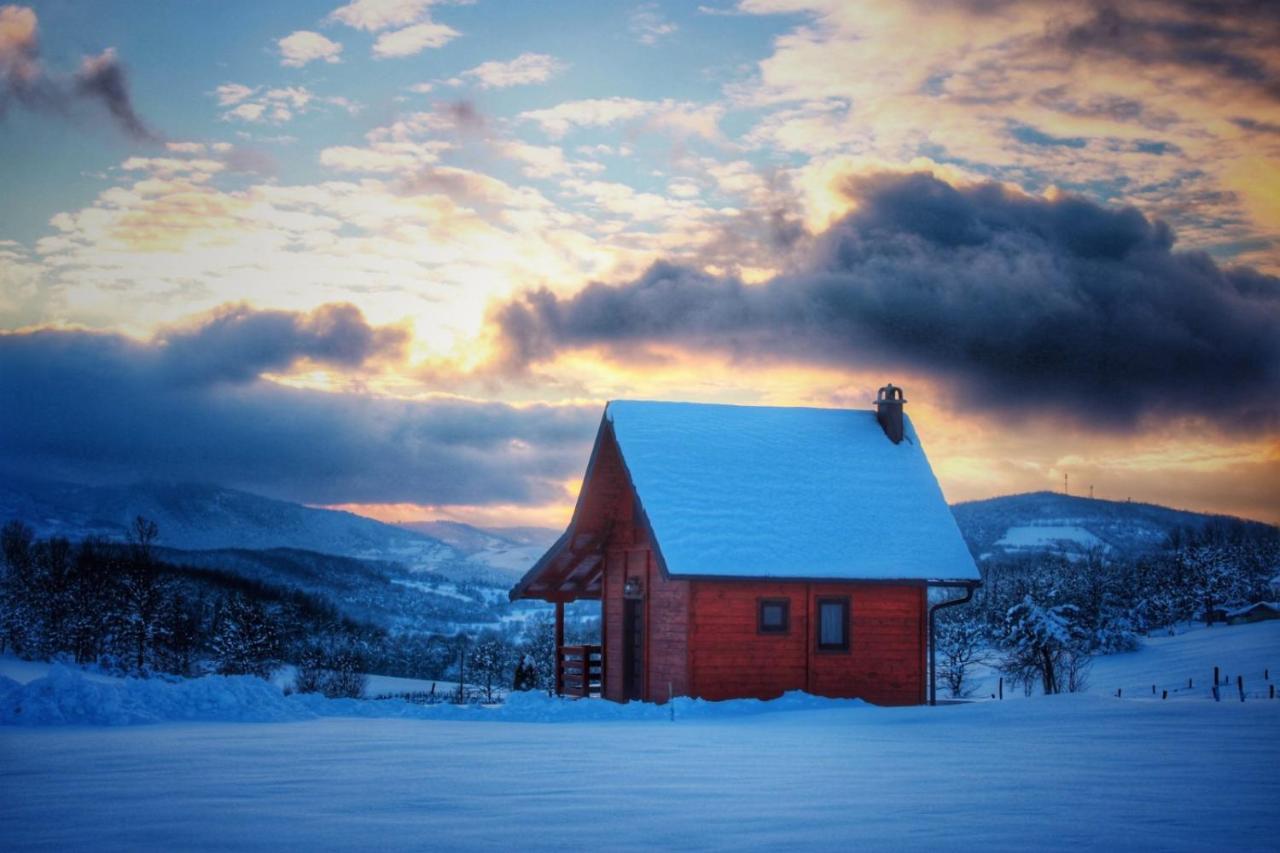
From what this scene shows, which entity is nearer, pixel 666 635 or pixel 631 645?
pixel 666 635

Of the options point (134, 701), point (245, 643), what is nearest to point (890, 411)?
point (134, 701)

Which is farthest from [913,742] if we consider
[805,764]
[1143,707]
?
[1143,707]

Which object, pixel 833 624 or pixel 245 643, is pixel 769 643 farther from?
pixel 245 643

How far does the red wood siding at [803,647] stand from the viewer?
24234 millimetres

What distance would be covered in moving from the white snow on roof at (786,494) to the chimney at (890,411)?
0.94 feet

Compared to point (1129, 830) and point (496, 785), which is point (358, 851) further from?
point (1129, 830)

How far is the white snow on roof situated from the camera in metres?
24.6

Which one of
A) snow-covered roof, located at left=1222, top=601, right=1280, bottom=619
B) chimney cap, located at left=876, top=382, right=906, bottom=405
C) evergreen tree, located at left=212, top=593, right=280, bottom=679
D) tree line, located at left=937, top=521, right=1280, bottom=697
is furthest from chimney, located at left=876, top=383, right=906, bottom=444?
snow-covered roof, located at left=1222, top=601, right=1280, bottom=619

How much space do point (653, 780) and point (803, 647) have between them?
1375 cm

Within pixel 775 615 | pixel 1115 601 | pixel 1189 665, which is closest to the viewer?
pixel 775 615

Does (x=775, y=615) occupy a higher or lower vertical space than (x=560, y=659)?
higher

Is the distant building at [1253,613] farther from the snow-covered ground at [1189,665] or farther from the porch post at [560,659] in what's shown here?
the porch post at [560,659]

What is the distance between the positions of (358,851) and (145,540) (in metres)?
83.7

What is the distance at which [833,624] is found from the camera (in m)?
25.2
